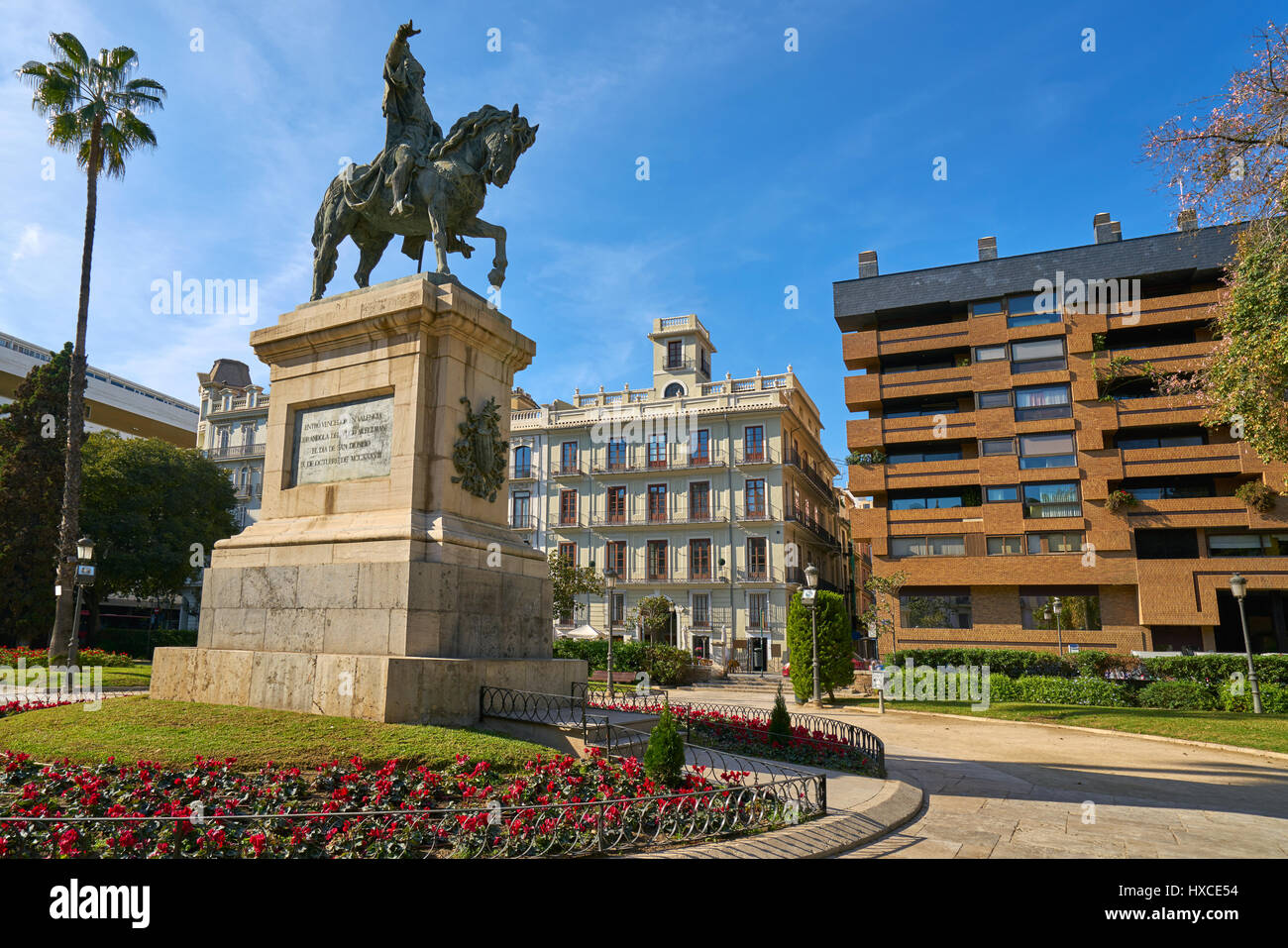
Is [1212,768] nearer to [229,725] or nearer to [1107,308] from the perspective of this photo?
[229,725]

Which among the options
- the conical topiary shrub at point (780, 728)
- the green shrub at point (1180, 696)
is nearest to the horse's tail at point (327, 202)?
the conical topiary shrub at point (780, 728)

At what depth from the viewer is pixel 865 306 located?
156ft

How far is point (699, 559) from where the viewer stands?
49656mm

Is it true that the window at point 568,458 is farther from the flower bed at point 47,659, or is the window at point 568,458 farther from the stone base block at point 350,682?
the stone base block at point 350,682

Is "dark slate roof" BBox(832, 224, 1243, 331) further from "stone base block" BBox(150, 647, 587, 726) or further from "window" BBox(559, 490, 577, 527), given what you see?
"stone base block" BBox(150, 647, 587, 726)

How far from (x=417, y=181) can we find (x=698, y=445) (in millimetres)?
40085

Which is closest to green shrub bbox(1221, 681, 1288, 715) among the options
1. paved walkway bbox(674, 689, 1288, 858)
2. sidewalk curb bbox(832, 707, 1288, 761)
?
sidewalk curb bbox(832, 707, 1288, 761)

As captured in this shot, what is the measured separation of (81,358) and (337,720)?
22621 millimetres

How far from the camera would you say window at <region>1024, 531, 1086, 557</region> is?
41.1 meters

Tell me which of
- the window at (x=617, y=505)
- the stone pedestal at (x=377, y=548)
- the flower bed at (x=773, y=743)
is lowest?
the flower bed at (x=773, y=743)

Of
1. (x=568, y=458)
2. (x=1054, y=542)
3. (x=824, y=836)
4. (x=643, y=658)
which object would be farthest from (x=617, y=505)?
(x=824, y=836)

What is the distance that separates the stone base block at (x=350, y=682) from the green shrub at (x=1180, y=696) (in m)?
24.0

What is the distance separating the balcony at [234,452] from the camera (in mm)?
59688
